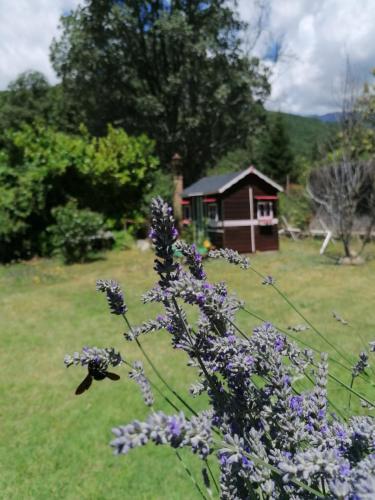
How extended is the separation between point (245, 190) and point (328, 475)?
14.2 metres

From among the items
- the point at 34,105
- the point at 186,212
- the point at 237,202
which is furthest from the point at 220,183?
the point at 34,105

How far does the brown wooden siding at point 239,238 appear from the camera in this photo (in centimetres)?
1455

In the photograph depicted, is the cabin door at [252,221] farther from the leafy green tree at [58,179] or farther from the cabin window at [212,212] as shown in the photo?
the leafy green tree at [58,179]

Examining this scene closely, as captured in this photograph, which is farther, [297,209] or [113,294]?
[297,209]

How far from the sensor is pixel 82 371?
5.66 meters

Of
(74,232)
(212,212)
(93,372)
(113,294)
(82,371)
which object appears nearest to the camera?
(93,372)

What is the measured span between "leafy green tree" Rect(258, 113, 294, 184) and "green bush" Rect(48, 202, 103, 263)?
24540 millimetres

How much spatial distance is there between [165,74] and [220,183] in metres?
11.8

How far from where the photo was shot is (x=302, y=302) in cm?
826

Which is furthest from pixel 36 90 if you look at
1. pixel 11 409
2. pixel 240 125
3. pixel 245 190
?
pixel 11 409

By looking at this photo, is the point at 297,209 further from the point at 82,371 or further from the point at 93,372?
the point at 93,372

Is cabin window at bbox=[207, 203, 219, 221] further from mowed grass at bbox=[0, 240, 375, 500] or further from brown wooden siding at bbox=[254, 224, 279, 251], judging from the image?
mowed grass at bbox=[0, 240, 375, 500]

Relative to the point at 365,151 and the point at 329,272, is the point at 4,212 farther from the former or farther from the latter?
the point at 365,151

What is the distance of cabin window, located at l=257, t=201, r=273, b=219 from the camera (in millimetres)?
15086
